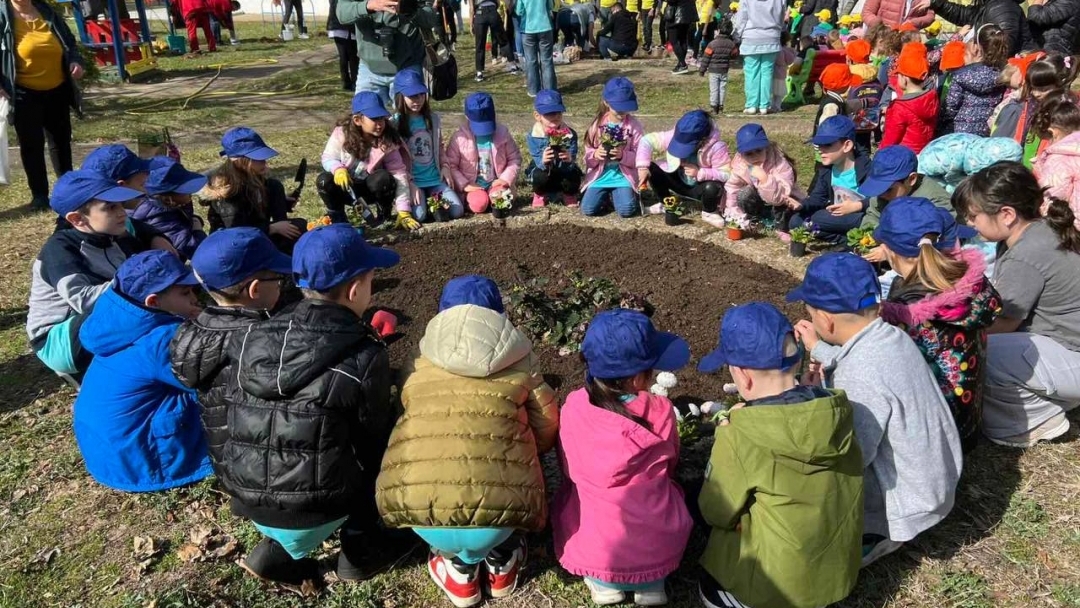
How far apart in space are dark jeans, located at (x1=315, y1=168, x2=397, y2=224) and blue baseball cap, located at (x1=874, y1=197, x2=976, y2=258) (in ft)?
14.3

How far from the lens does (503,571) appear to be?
3.07 metres

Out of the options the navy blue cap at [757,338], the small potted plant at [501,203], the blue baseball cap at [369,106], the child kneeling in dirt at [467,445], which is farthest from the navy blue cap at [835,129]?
the child kneeling in dirt at [467,445]

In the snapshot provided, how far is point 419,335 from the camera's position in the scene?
16.7 feet

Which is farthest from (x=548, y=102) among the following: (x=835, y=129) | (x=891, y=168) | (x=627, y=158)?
(x=891, y=168)

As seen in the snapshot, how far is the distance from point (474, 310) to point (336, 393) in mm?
581

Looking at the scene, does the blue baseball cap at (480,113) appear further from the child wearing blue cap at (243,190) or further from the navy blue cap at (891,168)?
the navy blue cap at (891,168)

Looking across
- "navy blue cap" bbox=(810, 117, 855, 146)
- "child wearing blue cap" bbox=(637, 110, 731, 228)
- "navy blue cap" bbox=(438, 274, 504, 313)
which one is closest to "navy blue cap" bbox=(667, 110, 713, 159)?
"child wearing blue cap" bbox=(637, 110, 731, 228)

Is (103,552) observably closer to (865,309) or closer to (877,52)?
(865,309)

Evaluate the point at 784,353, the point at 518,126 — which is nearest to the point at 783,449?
the point at 784,353

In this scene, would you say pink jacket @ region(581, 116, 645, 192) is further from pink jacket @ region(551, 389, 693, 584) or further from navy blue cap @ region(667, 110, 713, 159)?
pink jacket @ region(551, 389, 693, 584)

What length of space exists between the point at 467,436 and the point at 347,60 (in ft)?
40.2

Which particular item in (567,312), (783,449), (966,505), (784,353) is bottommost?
(966,505)

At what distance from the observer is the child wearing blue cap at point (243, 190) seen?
5496 mm

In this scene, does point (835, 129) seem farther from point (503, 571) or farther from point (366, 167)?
point (503, 571)
